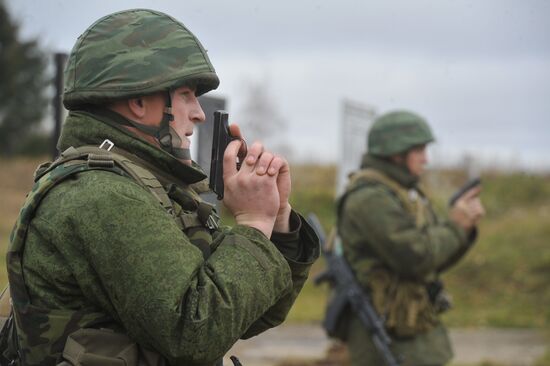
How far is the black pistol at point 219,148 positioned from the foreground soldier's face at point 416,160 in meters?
3.48

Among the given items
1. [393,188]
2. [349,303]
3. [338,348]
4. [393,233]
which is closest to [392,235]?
[393,233]

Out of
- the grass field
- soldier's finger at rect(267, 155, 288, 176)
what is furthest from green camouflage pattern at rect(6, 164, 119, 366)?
the grass field

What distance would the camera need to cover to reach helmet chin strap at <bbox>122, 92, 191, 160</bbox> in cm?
247

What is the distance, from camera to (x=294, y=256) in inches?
105

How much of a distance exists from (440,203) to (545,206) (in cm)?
177

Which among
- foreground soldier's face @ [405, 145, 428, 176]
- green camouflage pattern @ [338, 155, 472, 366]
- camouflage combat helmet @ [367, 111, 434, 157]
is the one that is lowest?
green camouflage pattern @ [338, 155, 472, 366]

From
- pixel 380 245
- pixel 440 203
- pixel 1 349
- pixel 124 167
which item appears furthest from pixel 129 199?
pixel 440 203

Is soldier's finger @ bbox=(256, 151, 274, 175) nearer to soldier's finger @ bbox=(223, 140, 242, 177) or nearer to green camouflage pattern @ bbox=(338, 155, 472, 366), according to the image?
soldier's finger @ bbox=(223, 140, 242, 177)

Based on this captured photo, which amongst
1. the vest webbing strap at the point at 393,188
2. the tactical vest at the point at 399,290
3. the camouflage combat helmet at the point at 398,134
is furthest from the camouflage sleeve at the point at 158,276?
the camouflage combat helmet at the point at 398,134

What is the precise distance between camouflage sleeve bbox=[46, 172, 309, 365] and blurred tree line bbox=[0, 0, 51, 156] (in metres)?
25.0

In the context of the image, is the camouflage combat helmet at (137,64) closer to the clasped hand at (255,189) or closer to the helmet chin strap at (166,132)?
the helmet chin strap at (166,132)

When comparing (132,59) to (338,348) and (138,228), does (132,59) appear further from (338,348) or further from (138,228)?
(338,348)

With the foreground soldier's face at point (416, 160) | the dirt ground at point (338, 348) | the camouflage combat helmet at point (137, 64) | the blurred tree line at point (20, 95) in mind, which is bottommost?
the blurred tree line at point (20, 95)

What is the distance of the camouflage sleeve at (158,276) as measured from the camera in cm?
218
